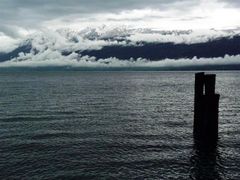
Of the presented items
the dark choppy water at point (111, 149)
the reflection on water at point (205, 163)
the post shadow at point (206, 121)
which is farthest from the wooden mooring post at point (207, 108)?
the dark choppy water at point (111, 149)

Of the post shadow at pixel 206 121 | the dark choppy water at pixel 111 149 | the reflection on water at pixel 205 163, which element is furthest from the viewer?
the post shadow at pixel 206 121

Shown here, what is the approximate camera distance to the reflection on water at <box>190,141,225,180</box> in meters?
27.6

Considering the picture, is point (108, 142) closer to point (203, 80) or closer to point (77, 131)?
point (77, 131)

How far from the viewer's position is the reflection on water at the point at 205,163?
27562mm

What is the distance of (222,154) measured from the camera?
32812 mm

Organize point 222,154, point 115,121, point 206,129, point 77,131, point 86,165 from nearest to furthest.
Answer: point 86,165, point 222,154, point 206,129, point 77,131, point 115,121

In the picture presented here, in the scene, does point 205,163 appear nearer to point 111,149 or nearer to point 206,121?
point 206,121

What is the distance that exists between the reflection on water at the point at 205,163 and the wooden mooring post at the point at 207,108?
3.62 ft

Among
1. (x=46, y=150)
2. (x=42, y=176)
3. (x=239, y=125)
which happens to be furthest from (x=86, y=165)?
(x=239, y=125)

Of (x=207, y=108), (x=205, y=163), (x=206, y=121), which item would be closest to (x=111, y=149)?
(x=205, y=163)

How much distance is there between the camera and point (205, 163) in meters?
30.5

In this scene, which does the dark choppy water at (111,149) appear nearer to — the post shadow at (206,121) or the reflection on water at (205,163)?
the reflection on water at (205,163)

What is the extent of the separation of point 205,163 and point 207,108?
620 centimetres

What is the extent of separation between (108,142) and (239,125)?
19.5 meters
